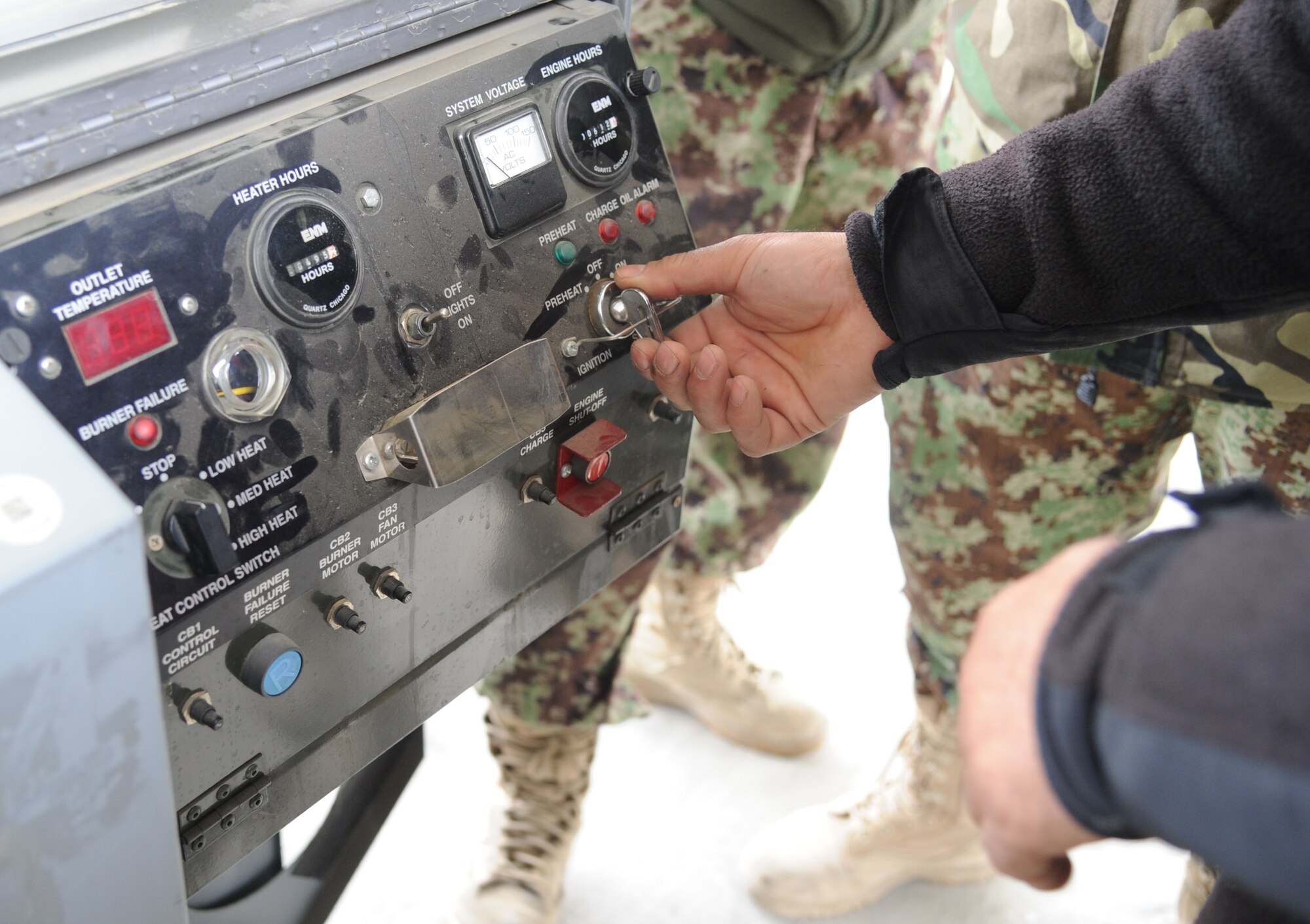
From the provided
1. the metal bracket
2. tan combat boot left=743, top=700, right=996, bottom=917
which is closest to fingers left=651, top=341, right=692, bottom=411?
the metal bracket

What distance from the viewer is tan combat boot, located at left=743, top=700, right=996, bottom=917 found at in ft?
4.52

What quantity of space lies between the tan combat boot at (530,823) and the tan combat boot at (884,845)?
0.84ft

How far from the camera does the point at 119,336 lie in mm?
525

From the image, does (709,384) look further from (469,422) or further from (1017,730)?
(1017,730)

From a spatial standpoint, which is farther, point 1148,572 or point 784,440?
point 784,440

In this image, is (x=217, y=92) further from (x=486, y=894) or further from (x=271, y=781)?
(x=486, y=894)

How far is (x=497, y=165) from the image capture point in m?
→ 0.66

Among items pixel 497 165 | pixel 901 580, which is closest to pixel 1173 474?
pixel 901 580

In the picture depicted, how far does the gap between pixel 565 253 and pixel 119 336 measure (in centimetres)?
28

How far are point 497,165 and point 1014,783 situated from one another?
0.44 m

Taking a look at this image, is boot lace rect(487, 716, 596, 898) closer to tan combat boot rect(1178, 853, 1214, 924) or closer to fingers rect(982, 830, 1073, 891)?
tan combat boot rect(1178, 853, 1214, 924)

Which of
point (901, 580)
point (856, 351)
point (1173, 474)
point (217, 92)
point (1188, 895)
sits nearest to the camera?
point (217, 92)

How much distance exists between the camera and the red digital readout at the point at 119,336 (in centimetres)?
51

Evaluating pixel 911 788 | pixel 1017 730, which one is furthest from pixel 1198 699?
pixel 911 788
